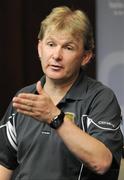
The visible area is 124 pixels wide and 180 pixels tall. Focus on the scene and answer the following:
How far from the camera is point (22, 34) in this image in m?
3.71

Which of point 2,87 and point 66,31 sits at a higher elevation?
point 66,31

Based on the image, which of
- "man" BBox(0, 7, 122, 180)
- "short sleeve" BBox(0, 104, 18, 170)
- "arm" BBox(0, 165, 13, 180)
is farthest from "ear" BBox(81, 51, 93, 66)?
"arm" BBox(0, 165, 13, 180)

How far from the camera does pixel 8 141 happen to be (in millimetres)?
2279

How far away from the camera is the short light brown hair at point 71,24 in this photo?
6.75 ft

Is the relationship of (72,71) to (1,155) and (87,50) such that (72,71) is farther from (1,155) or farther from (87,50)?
(1,155)

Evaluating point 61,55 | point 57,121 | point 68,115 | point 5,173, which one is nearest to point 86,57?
point 61,55

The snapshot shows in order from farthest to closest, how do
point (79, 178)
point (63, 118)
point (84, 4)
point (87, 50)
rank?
point (84, 4), point (87, 50), point (79, 178), point (63, 118)

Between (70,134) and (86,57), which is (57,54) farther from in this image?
(70,134)

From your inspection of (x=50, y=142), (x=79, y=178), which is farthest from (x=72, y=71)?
(x=79, y=178)

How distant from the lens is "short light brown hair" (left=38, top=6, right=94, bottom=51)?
2057 millimetres

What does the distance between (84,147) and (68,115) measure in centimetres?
27

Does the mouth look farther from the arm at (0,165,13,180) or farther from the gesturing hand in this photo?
the arm at (0,165,13,180)

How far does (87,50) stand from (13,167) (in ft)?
2.09

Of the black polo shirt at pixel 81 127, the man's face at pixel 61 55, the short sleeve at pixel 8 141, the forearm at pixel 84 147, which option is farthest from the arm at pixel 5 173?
the forearm at pixel 84 147
